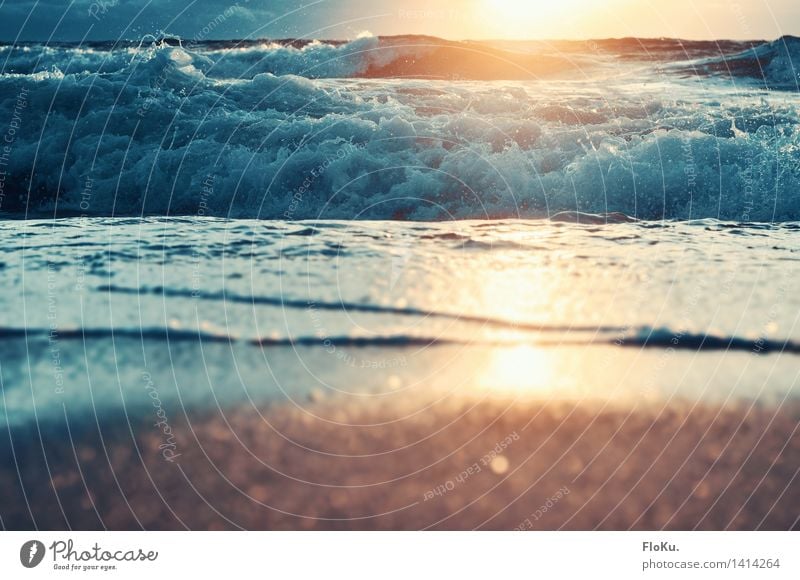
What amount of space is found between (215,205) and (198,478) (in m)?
5.38

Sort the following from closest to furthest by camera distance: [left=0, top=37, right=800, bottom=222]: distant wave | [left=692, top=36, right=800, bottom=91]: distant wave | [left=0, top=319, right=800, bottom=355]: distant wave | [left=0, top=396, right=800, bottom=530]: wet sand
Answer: [left=0, top=396, right=800, bottom=530]: wet sand, [left=0, top=319, right=800, bottom=355]: distant wave, [left=0, top=37, right=800, bottom=222]: distant wave, [left=692, top=36, right=800, bottom=91]: distant wave

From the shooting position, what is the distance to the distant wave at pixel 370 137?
25.1 feet

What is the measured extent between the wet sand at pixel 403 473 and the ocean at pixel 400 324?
0.01m

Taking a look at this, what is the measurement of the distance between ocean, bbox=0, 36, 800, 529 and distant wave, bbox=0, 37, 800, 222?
5cm

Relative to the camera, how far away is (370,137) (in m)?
8.70

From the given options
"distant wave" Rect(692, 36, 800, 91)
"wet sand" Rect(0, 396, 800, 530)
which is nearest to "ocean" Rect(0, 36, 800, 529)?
"wet sand" Rect(0, 396, 800, 530)

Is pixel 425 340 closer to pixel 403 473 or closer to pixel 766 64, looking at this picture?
pixel 403 473

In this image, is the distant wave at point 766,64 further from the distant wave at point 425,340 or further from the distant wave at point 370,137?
the distant wave at point 425,340

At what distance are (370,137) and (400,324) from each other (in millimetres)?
5260

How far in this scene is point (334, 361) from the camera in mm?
3389

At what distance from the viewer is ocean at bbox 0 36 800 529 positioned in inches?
107

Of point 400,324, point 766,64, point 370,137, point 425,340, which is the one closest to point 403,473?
point 425,340

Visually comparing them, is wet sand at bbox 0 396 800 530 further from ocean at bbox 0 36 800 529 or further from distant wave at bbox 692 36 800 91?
distant wave at bbox 692 36 800 91

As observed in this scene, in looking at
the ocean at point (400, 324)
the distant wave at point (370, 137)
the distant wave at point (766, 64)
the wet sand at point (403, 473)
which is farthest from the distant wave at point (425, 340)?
the distant wave at point (766, 64)
